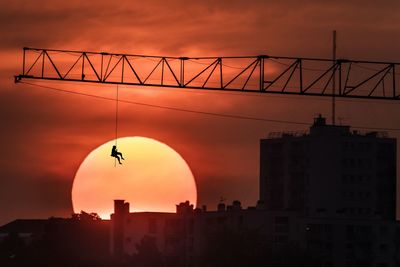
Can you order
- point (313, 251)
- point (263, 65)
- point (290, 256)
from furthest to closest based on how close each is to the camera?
point (313, 251) < point (290, 256) < point (263, 65)

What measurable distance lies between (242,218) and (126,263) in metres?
15.6

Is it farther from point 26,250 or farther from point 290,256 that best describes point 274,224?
point 26,250

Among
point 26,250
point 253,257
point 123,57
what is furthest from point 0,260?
point 123,57

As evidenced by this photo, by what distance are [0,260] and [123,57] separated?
259 feet

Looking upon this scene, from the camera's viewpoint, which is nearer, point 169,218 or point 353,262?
point 353,262

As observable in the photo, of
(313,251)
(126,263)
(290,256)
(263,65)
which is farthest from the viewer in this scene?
(126,263)

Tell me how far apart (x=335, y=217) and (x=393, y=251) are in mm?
7764

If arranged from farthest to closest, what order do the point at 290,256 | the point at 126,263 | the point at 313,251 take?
1. the point at 126,263
2. the point at 313,251
3. the point at 290,256

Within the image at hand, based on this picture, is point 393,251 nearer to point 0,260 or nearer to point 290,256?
point 290,256

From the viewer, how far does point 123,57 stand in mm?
104750

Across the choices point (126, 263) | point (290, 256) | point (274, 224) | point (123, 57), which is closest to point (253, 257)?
point (290, 256)

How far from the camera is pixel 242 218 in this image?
176 metres

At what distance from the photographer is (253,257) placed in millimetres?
157500

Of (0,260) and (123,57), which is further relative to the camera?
(0,260)
